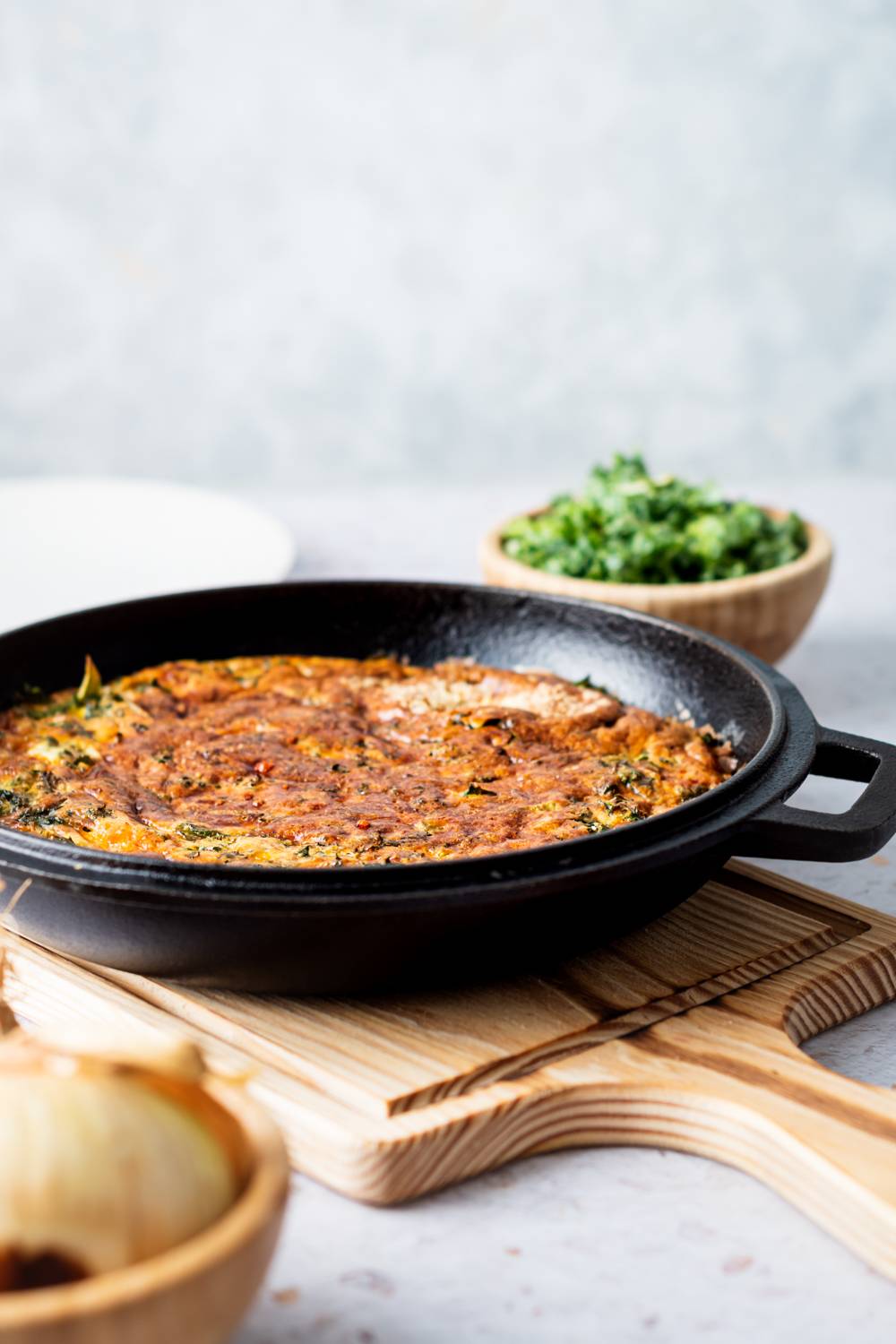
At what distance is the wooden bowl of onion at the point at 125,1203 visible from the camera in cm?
129

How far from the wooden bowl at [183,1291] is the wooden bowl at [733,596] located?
2389 millimetres

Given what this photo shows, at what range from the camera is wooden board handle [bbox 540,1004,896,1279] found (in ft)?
6.17

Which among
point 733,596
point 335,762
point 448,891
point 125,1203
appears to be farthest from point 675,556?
point 125,1203

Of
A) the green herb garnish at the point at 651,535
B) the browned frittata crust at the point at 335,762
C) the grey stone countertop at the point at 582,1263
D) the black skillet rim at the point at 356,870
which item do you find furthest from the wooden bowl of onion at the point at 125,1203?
the green herb garnish at the point at 651,535

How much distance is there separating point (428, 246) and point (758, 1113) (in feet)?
23.8

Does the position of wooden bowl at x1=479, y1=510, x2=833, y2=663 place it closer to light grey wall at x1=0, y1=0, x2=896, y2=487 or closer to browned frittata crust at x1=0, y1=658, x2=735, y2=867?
browned frittata crust at x1=0, y1=658, x2=735, y2=867

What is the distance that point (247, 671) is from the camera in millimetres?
3332

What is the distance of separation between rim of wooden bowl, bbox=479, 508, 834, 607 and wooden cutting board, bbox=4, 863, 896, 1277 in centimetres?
136

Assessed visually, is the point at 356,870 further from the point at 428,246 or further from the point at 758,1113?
the point at 428,246

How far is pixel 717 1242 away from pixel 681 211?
7.32 metres

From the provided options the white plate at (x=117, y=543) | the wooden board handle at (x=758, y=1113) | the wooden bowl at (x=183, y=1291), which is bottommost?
the white plate at (x=117, y=543)

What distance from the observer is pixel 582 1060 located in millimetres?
2123

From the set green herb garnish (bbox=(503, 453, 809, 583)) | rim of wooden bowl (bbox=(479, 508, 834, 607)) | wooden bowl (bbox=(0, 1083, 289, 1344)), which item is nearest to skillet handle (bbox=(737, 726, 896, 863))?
wooden bowl (bbox=(0, 1083, 289, 1344))

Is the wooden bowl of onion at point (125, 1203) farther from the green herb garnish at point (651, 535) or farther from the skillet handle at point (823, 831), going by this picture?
the green herb garnish at point (651, 535)
